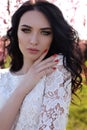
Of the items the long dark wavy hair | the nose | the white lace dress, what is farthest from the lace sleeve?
the nose

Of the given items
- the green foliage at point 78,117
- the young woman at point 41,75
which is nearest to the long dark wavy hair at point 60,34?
the young woman at point 41,75

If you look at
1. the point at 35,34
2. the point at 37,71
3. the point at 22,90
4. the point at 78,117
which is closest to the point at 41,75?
the point at 37,71

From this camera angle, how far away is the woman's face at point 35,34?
9.50 ft

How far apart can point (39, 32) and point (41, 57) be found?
163 mm

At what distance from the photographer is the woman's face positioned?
290cm

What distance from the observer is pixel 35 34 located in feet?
9.50

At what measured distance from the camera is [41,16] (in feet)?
9.65

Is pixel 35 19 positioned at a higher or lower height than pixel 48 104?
higher

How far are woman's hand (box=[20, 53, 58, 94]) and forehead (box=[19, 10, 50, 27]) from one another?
0.21 meters

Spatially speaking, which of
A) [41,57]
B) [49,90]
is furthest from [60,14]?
→ [49,90]

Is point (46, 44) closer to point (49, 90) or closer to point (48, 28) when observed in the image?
point (48, 28)

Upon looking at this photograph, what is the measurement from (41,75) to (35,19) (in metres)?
0.36

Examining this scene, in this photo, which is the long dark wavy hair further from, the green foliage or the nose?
the green foliage

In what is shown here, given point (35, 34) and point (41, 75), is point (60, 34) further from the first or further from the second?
point (41, 75)
